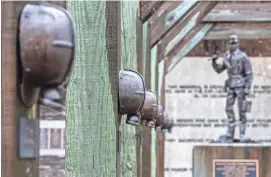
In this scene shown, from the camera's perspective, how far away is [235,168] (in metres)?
7.75

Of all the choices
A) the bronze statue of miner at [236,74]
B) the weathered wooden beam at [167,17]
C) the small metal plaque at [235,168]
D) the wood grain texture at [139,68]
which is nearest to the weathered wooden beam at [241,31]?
the bronze statue of miner at [236,74]

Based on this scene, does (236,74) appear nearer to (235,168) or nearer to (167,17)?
(235,168)

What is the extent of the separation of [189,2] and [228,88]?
4.74 ft

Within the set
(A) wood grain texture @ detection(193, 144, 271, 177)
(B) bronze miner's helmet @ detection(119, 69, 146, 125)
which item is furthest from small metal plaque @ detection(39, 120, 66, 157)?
(B) bronze miner's helmet @ detection(119, 69, 146, 125)

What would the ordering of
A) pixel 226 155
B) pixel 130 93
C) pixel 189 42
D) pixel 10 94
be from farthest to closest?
1. pixel 189 42
2. pixel 226 155
3. pixel 130 93
4. pixel 10 94

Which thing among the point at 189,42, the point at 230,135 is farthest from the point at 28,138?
the point at 189,42

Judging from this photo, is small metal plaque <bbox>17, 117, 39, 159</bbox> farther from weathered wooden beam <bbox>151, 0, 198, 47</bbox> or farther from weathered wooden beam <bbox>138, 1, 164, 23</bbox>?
weathered wooden beam <bbox>151, 0, 198, 47</bbox>

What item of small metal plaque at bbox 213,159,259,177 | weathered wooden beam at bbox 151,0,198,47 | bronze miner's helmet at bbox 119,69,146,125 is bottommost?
small metal plaque at bbox 213,159,259,177

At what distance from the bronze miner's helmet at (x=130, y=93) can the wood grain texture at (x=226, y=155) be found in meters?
4.90

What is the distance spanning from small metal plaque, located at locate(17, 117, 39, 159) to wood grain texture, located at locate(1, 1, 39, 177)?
0.01 metres

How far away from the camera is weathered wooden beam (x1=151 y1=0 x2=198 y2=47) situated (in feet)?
23.6

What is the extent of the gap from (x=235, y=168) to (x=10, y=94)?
20.0 feet

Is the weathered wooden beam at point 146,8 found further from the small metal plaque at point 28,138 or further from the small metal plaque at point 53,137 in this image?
the small metal plaque at point 53,137

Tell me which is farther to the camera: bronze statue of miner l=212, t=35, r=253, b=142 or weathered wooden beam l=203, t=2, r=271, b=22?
weathered wooden beam l=203, t=2, r=271, b=22
